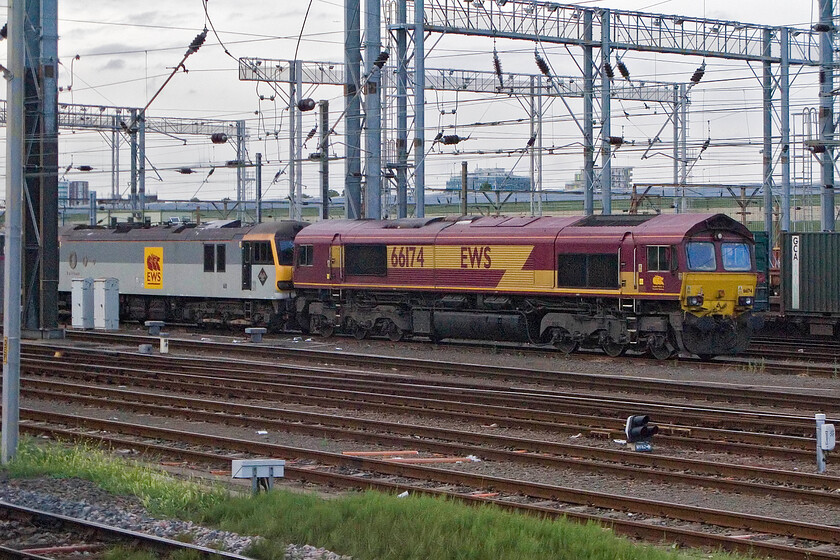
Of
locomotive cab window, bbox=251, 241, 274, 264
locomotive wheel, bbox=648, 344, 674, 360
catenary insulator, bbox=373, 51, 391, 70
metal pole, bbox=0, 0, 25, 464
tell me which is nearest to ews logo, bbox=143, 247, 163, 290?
locomotive cab window, bbox=251, 241, 274, 264

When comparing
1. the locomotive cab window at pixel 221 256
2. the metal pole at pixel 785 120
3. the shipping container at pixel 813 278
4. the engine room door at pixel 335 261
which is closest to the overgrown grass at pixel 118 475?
the engine room door at pixel 335 261

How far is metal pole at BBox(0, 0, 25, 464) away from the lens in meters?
13.2

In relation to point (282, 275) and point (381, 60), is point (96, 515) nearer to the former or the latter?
point (282, 275)

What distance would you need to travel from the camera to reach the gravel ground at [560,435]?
11.7m

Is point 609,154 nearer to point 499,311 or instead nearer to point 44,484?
point 499,311

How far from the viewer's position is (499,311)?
2830 cm

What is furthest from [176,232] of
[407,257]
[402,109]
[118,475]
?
[118,475]

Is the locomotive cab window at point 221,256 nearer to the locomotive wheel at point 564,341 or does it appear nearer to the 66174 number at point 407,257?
the 66174 number at point 407,257

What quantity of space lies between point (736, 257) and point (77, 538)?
63.4 feet

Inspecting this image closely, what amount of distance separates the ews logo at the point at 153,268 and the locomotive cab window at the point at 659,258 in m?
18.7

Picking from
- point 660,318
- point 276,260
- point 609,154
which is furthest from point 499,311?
point 609,154

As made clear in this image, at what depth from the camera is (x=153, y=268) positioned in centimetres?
3772

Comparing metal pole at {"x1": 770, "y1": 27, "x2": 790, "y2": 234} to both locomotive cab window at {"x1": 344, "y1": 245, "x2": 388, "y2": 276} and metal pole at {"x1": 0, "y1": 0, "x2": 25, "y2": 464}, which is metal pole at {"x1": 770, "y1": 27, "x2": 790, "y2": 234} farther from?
metal pole at {"x1": 0, "y1": 0, "x2": 25, "y2": 464}

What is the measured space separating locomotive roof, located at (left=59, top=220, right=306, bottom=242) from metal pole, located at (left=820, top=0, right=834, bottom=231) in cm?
1717
